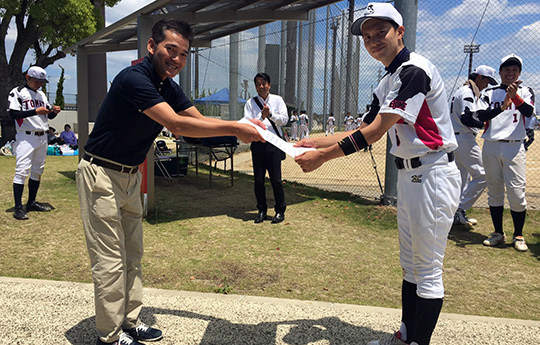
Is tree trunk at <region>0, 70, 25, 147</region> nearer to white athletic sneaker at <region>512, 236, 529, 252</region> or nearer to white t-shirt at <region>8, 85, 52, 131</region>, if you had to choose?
white t-shirt at <region>8, 85, 52, 131</region>

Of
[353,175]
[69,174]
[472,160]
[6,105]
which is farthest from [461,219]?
[6,105]

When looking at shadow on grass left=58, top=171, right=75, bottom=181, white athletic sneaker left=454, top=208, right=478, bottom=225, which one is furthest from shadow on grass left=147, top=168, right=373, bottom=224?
shadow on grass left=58, top=171, right=75, bottom=181

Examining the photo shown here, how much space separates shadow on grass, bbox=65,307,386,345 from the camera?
2990 mm

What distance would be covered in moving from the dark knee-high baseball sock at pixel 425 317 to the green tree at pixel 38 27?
1872 centimetres

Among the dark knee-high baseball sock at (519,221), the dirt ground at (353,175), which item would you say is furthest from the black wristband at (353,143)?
the dirt ground at (353,175)

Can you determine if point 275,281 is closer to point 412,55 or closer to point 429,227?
point 429,227

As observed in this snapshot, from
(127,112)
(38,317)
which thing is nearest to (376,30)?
(127,112)

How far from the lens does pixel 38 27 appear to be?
Answer: 1831 centimetres

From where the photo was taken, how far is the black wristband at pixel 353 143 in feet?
8.30

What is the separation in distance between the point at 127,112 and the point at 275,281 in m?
2.34

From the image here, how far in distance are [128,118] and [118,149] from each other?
219mm

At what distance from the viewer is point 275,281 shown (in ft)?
13.8

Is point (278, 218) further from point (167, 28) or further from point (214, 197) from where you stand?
point (167, 28)

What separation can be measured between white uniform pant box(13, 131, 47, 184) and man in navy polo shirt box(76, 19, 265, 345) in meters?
4.37
